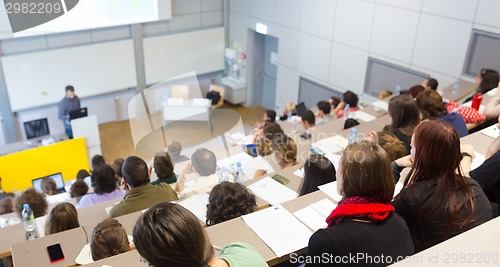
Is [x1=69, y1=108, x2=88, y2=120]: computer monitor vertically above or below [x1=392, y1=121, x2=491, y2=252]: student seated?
below

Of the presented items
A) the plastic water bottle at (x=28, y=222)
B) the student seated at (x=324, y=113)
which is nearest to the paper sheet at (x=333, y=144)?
the student seated at (x=324, y=113)

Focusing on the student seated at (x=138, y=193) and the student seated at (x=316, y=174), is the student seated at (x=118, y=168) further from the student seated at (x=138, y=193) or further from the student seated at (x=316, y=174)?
the student seated at (x=316, y=174)

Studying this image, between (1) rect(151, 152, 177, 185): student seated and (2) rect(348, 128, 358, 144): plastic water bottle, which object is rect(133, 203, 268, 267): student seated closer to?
(1) rect(151, 152, 177, 185): student seated

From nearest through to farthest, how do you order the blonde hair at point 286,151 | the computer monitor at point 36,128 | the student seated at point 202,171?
the student seated at point 202,171 → the blonde hair at point 286,151 → the computer monitor at point 36,128

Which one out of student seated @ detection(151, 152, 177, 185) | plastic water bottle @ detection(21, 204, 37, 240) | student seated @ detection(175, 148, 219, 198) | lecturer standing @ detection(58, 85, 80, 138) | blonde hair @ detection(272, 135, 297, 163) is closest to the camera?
plastic water bottle @ detection(21, 204, 37, 240)

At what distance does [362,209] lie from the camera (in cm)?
165

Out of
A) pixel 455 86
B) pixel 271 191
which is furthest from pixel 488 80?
pixel 271 191

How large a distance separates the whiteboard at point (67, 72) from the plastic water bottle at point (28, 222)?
5141 mm

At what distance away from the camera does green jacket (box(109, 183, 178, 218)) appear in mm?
3232

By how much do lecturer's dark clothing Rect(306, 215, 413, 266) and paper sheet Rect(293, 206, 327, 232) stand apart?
0.52 meters

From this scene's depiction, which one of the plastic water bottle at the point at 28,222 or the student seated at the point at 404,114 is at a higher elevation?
the student seated at the point at 404,114

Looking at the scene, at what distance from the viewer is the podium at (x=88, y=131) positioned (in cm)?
728

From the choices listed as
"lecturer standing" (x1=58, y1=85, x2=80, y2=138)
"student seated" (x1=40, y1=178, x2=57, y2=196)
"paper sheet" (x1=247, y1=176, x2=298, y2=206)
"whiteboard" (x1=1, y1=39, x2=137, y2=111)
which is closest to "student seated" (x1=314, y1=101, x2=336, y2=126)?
"paper sheet" (x1=247, y1=176, x2=298, y2=206)

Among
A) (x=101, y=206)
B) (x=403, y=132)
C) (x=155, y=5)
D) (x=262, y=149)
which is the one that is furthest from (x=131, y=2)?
(x=403, y=132)
